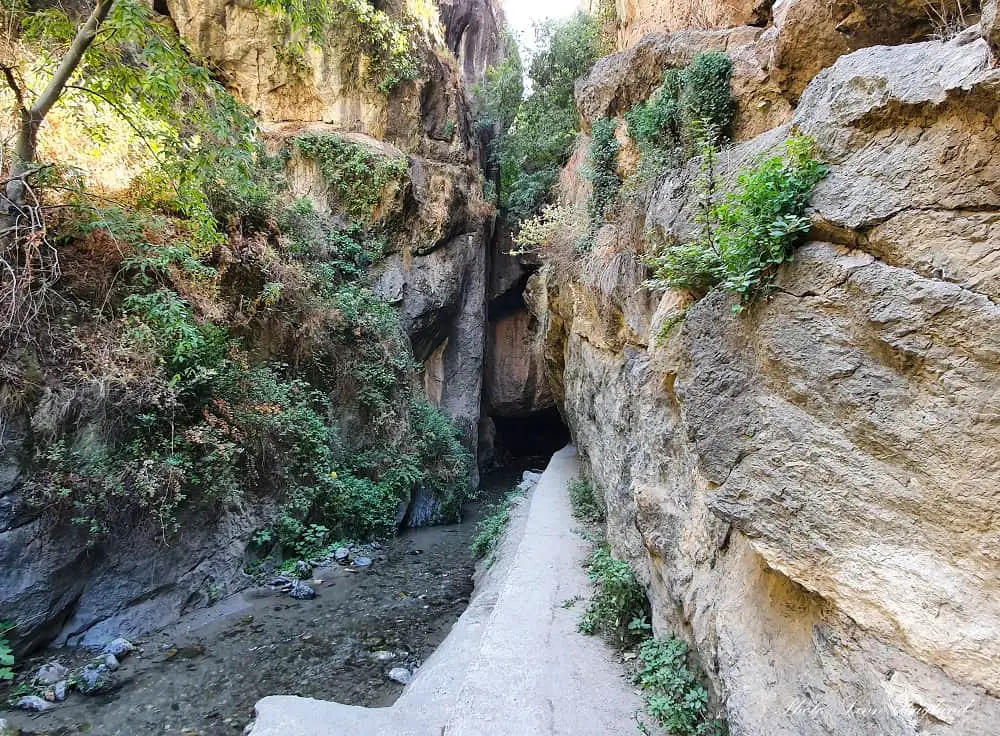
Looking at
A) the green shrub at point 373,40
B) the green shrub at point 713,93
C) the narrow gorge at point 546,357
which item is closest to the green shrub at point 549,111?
the narrow gorge at point 546,357

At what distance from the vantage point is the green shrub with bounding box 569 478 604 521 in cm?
866

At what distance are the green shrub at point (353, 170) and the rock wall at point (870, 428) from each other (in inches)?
432

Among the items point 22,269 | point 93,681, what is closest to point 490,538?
point 93,681

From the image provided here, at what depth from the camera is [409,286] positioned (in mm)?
13875

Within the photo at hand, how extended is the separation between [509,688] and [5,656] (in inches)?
206

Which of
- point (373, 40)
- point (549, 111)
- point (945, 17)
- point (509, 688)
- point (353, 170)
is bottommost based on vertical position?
point (509, 688)

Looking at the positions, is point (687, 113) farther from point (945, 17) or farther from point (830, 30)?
point (945, 17)

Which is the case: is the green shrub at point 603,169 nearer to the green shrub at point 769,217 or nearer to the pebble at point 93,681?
the green shrub at point 769,217

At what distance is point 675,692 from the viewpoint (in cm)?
388

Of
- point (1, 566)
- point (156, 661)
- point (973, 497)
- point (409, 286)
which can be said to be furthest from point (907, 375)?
point (409, 286)

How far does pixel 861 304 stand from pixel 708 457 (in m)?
1.26

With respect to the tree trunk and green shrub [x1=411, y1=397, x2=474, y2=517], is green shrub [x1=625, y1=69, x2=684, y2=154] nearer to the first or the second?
the tree trunk

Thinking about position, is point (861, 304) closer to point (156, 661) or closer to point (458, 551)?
point (156, 661)

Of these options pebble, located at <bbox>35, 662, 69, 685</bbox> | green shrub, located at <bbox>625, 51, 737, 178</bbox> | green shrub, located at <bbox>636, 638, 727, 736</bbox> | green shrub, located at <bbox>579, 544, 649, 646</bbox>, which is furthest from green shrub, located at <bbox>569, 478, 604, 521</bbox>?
pebble, located at <bbox>35, 662, 69, 685</bbox>
